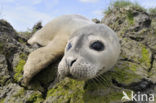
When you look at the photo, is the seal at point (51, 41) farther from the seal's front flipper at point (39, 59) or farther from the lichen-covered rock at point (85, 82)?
the lichen-covered rock at point (85, 82)

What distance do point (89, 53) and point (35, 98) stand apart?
1.14 metres

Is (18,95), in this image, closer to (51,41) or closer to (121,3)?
(51,41)

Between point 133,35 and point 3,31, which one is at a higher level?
point 3,31

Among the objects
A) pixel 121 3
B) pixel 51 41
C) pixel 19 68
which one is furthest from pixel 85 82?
pixel 121 3

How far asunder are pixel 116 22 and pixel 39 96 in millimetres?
2964

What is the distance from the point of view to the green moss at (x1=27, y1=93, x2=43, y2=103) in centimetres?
308

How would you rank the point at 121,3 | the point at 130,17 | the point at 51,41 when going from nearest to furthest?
the point at 51,41, the point at 130,17, the point at 121,3

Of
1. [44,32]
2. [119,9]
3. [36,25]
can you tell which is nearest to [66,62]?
[44,32]

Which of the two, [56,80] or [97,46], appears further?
[56,80]

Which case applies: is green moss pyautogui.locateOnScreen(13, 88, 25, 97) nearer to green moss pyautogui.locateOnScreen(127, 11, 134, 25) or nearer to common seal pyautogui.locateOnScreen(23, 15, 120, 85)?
common seal pyautogui.locateOnScreen(23, 15, 120, 85)

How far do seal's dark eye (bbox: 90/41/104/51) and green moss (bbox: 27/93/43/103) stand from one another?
1.15m

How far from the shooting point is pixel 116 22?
16.8ft

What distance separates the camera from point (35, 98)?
10.2 feet

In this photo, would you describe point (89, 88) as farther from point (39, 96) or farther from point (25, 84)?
Answer: point (25, 84)
